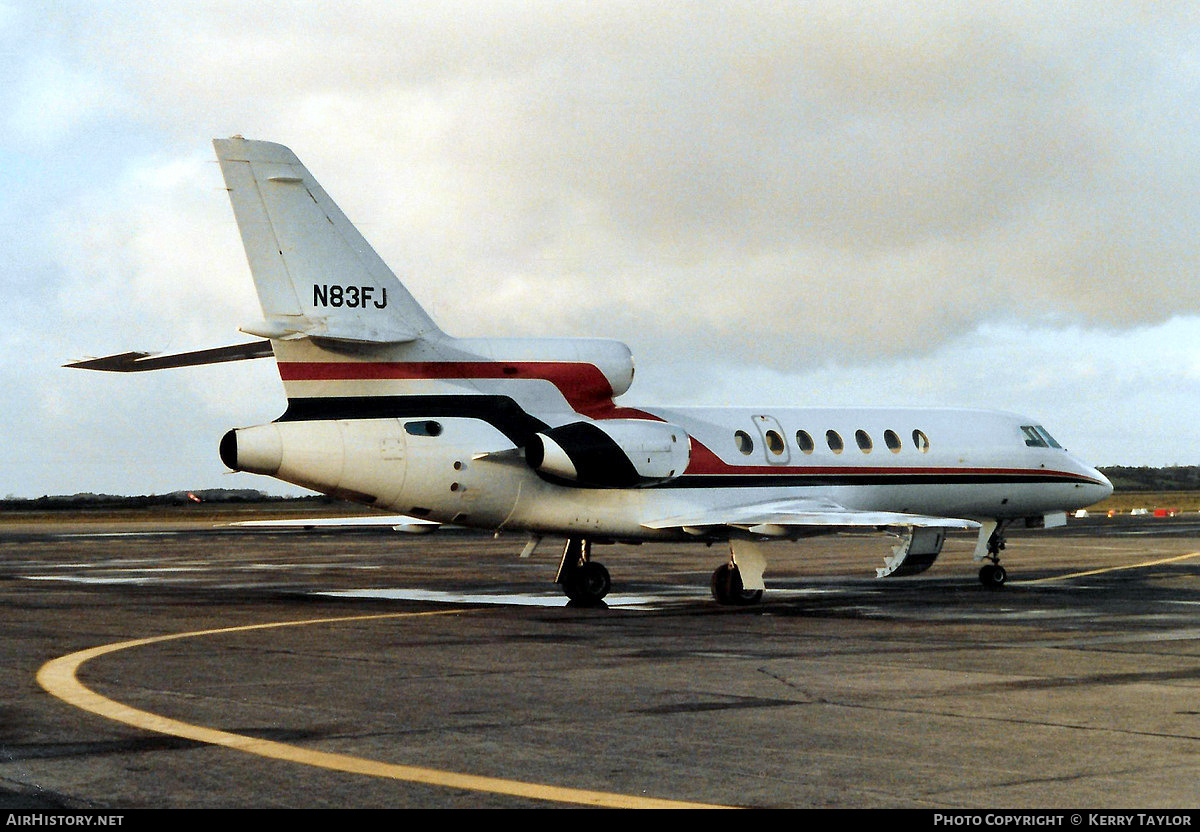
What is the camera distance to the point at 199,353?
22.2 metres

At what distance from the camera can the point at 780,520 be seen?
74.4ft

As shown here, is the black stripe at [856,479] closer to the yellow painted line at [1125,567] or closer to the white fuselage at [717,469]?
the white fuselage at [717,469]

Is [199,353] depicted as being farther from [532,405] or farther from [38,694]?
[38,694]

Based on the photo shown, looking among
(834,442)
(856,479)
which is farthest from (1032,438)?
(834,442)

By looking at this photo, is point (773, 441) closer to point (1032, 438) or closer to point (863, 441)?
point (863, 441)

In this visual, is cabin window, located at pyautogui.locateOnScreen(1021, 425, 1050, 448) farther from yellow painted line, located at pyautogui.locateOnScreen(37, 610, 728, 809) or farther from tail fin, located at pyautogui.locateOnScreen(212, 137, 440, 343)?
yellow painted line, located at pyautogui.locateOnScreen(37, 610, 728, 809)

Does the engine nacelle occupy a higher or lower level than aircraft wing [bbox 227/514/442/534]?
higher

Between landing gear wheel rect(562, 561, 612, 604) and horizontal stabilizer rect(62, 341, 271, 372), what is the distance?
263 inches

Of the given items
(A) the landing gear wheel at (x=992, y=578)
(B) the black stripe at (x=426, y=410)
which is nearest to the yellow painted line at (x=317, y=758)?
(B) the black stripe at (x=426, y=410)

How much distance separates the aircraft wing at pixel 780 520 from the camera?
71.3 ft

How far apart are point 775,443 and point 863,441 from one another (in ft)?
7.65

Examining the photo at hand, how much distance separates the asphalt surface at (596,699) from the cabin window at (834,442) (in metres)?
2.97

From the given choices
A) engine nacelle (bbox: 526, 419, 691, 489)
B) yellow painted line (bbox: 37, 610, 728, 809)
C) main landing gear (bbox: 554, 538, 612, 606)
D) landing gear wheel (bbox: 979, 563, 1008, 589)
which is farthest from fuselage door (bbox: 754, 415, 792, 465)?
yellow painted line (bbox: 37, 610, 728, 809)

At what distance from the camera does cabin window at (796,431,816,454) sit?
1038 inches
